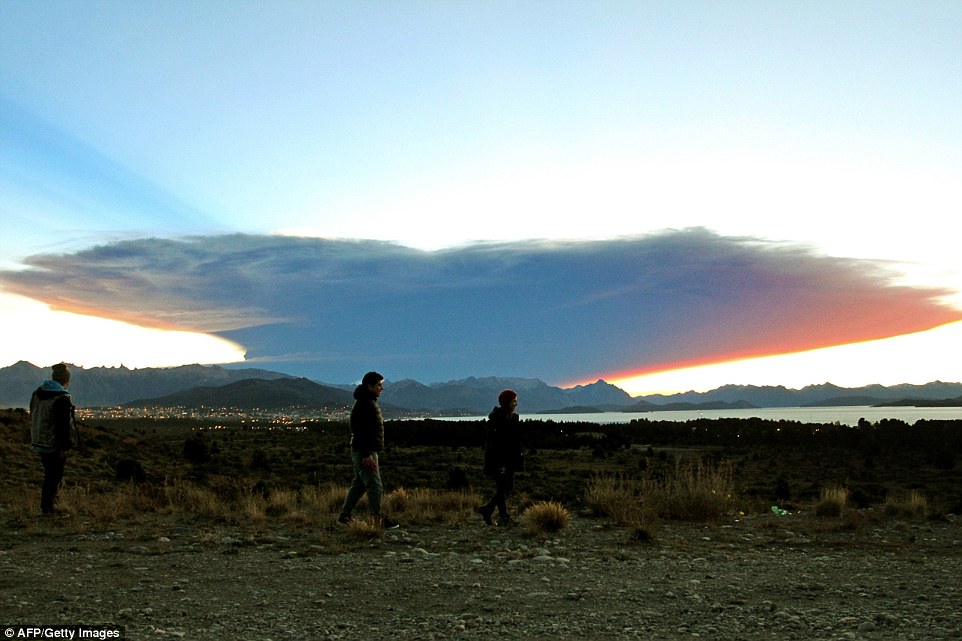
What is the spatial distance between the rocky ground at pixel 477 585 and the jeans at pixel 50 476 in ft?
3.13

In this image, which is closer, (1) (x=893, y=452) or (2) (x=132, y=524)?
(2) (x=132, y=524)

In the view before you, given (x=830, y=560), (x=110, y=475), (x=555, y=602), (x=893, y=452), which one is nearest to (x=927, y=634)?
(x=555, y=602)

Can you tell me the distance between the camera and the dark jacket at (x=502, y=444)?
1221 centimetres

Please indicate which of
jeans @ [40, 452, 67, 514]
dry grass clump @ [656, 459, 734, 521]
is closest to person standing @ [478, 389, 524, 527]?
dry grass clump @ [656, 459, 734, 521]

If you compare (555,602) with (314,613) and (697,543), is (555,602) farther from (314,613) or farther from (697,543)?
(697,543)

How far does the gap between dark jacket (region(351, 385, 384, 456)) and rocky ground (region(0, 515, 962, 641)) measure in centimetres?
135

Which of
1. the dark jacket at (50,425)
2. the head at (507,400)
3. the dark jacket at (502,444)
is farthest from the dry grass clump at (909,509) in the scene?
the dark jacket at (50,425)

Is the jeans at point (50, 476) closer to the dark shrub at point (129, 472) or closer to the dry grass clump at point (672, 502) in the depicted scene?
the dry grass clump at point (672, 502)

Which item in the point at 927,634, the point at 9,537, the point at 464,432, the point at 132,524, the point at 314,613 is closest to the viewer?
the point at 927,634

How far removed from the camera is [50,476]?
12383mm

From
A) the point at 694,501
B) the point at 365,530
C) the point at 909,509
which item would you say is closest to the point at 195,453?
the point at 365,530

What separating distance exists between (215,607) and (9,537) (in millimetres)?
5825

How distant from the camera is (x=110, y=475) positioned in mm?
23828

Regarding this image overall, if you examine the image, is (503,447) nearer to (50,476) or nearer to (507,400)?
(507,400)
